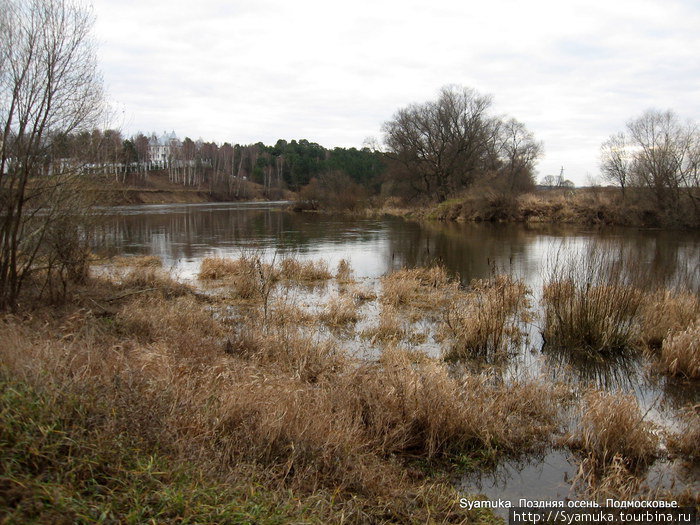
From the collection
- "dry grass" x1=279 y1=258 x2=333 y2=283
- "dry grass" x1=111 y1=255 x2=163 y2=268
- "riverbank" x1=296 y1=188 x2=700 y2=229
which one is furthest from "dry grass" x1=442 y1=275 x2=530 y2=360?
"riverbank" x1=296 y1=188 x2=700 y2=229

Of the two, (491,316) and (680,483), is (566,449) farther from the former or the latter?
(491,316)

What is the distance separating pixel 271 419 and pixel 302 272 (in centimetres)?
1134

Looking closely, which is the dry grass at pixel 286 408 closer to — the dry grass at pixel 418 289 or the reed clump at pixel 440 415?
the reed clump at pixel 440 415

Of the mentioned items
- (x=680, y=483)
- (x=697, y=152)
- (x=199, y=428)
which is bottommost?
(x=680, y=483)

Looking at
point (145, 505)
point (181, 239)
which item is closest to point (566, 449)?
point (145, 505)

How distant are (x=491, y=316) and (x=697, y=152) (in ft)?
108

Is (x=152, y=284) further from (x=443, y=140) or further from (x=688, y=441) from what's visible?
(x=443, y=140)

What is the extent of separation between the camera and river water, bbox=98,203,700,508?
499 centimetres

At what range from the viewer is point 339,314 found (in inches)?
415

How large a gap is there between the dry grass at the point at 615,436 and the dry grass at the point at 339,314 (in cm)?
563

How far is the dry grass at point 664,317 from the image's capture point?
347 inches

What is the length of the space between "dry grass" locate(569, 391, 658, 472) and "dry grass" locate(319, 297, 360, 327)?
5.63 metres

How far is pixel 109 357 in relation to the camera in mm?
5293

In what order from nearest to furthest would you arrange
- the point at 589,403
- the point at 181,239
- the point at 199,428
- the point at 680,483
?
1. the point at 199,428
2. the point at 680,483
3. the point at 589,403
4. the point at 181,239
